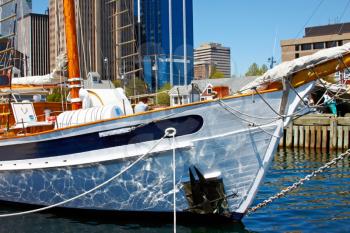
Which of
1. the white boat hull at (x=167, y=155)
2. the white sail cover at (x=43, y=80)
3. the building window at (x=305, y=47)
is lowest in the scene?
the white boat hull at (x=167, y=155)

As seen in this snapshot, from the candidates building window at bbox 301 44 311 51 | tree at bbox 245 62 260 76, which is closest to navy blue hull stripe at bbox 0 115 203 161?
tree at bbox 245 62 260 76

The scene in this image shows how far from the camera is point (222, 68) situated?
524ft

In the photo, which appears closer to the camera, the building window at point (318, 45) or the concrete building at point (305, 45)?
the concrete building at point (305, 45)

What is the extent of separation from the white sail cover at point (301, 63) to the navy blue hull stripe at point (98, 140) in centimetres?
150

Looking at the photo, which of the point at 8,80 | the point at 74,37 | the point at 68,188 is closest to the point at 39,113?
the point at 8,80

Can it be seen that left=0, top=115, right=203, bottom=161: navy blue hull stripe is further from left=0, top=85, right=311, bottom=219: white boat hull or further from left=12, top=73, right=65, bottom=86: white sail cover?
left=12, top=73, right=65, bottom=86: white sail cover

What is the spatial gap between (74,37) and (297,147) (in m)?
17.6

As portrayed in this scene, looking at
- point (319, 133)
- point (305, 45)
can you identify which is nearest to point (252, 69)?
point (305, 45)

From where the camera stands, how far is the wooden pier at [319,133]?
24906 mm

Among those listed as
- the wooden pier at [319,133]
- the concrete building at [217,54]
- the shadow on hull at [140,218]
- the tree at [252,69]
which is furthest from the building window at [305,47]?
the shadow on hull at [140,218]

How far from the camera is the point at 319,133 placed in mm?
25875

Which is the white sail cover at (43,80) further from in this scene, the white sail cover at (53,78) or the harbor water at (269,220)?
the harbor water at (269,220)

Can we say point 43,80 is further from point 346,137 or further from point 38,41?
point 38,41

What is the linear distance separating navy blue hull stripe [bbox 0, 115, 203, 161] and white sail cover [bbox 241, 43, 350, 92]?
1503 mm
